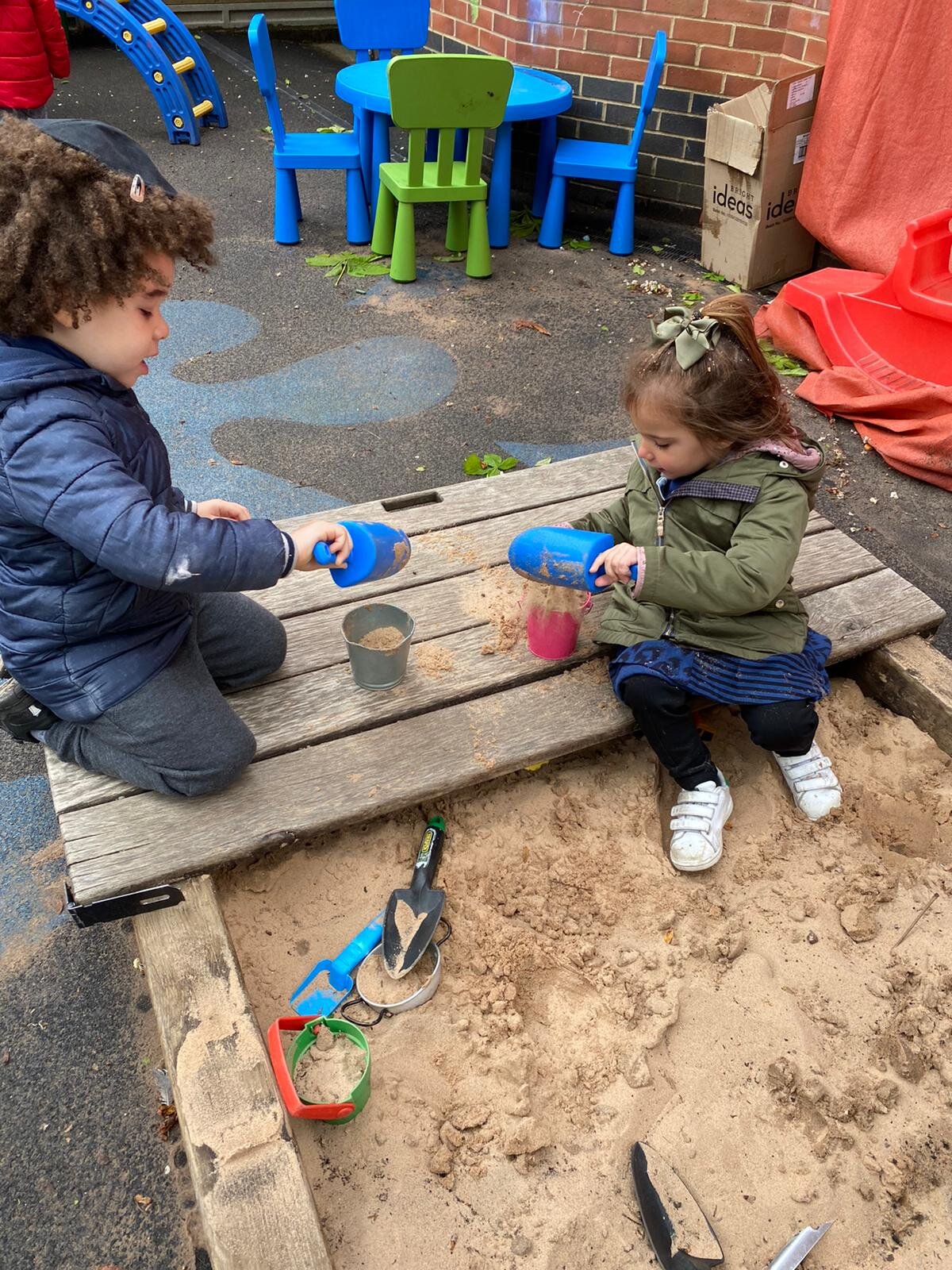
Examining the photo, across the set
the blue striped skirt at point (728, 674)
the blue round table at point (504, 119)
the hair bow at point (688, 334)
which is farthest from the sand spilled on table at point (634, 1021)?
the blue round table at point (504, 119)

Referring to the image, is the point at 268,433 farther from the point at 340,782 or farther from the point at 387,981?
the point at 387,981

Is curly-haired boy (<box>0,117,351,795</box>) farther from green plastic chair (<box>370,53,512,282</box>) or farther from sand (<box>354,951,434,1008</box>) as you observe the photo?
green plastic chair (<box>370,53,512,282</box>)

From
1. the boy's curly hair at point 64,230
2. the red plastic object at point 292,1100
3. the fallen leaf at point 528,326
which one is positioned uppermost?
the boy's curly hair at point 64,230

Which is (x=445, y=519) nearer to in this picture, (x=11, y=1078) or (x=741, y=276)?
(x=11, y=1078)

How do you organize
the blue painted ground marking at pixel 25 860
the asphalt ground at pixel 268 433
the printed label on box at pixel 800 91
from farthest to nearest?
the printed label on box at pixel 800 91
the blue painted ground marking at pixel 25 860
the asphalt ground at pixel 268 433

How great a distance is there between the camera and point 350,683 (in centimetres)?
221

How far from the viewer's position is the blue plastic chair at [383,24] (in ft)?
17.4

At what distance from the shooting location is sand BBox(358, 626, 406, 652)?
83.3 inches

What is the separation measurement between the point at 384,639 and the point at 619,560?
580 mm

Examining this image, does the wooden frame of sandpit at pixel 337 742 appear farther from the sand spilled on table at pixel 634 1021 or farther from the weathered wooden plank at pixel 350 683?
the sand spilled on table at pixel 634 1021

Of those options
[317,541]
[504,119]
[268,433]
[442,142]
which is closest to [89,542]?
[317,541]

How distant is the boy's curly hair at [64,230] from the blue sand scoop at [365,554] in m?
0.56

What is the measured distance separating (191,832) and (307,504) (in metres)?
1.70

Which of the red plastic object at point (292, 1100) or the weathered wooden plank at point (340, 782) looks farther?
the weathered wooden plank at point (340, 782)
